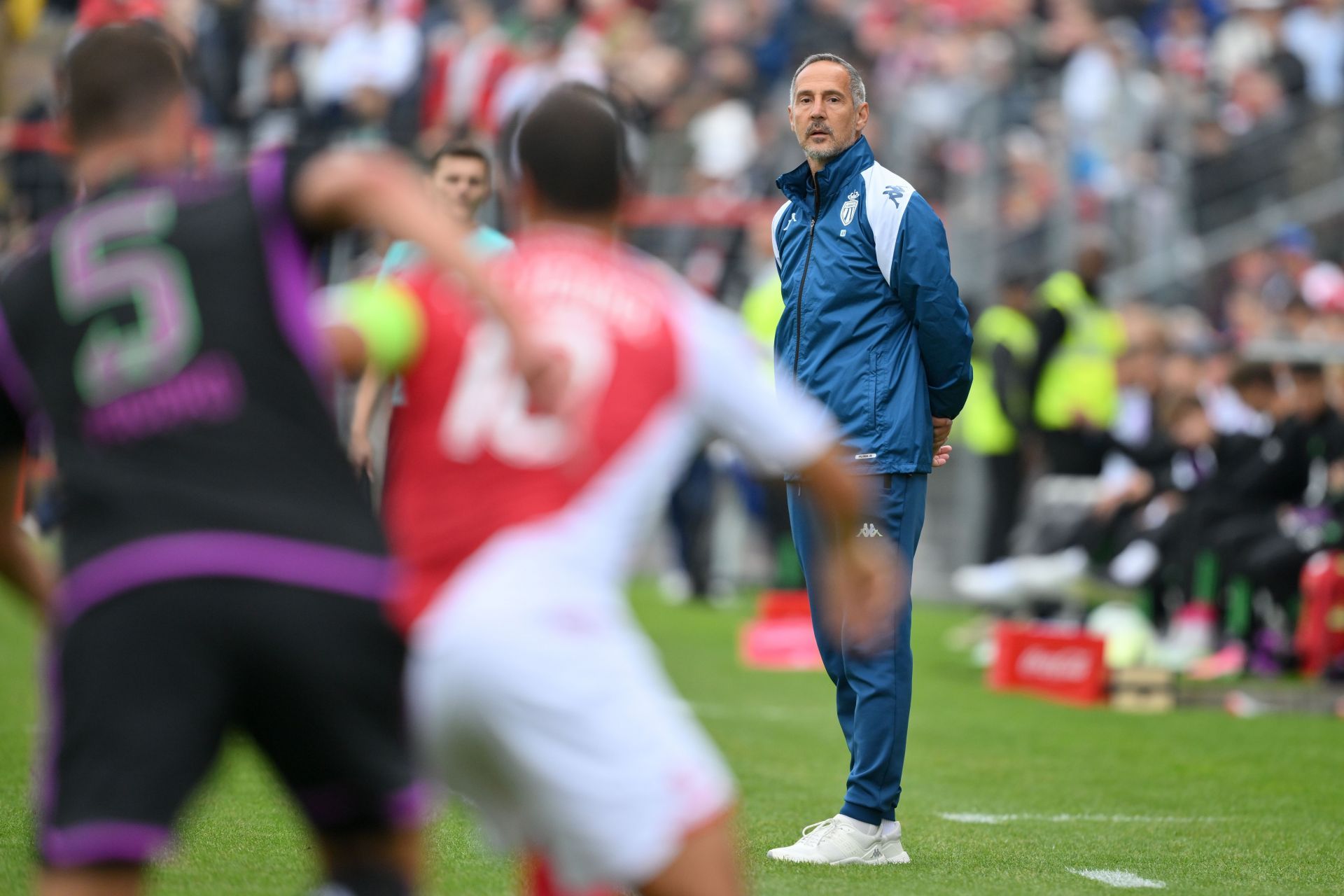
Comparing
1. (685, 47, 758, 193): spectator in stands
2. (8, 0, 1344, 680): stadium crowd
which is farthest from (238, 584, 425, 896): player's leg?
(685, 47, 758, 193): spectator in stands

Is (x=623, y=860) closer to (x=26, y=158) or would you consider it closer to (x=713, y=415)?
(x=713, y=415)

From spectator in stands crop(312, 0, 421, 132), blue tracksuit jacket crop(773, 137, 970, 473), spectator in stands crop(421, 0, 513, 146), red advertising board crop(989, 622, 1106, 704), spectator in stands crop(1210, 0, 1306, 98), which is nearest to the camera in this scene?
blue tracksuit jacket crop(773, 137, 970, 473)

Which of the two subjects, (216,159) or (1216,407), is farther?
(216,159)

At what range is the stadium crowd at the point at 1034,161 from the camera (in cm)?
1280

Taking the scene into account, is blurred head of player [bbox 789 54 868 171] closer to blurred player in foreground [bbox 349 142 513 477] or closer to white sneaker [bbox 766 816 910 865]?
blurred player in foreground [bbox 349 142 513 477]

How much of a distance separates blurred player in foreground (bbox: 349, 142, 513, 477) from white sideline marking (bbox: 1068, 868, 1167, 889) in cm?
288

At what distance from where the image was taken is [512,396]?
10.7 feet

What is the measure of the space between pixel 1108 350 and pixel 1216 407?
3.56ft

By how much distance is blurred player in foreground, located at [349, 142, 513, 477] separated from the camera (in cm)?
708

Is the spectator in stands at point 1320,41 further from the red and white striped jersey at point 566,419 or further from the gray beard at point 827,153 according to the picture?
the red and white striped jersey at point 566,419

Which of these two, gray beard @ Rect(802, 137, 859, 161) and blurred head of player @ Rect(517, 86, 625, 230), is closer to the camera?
blurred head of player @ Rect(517, 86, 625, 230)

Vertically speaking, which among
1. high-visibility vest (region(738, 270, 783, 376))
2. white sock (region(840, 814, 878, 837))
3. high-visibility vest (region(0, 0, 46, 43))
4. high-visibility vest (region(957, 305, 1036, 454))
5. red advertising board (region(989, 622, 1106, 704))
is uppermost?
high-visibility vest (region(0, 0, 46, 43))

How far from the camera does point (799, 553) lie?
6.53 meters

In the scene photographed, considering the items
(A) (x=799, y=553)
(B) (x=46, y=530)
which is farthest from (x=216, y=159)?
(A) (x=799, y=553)
